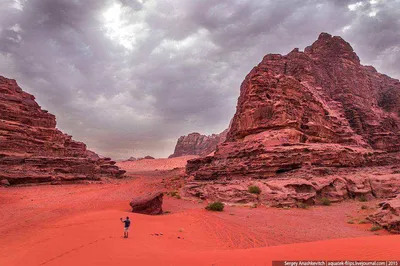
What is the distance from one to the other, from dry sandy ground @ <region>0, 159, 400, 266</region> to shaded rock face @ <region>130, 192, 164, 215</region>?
4.63ft

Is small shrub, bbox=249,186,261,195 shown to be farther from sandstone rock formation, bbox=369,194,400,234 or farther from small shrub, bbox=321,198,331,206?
sandstone rock formation, bbox=369,194,400,234

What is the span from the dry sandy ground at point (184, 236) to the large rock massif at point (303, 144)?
220 cm

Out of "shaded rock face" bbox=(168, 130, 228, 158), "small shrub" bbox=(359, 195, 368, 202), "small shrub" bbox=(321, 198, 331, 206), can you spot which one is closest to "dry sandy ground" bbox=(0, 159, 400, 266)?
"small shrub" bbox=(321, 198, 331, 206)

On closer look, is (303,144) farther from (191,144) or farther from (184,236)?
(191,144)

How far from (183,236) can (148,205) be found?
536cm

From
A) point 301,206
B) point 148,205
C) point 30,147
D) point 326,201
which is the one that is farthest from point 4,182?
point 326,201

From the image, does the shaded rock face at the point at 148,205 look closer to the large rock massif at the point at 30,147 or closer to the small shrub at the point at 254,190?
the small shrub at the point at 254,190

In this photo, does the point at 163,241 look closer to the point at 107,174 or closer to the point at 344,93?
the point at 107,174

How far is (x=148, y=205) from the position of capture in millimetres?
14672

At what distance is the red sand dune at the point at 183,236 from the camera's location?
243 inches

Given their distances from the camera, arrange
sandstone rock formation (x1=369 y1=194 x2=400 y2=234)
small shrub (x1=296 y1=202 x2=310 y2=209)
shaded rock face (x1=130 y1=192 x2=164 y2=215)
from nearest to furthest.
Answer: sandstone rock formation (x1=369 y1=194 x2=400 y2=234)
shaded rock face (x1=130 y1=192 x2=164 y2=215)
small shrub (x1=296 y1=202 x2=310 y2=209)

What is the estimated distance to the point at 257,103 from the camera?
2886 centimetres

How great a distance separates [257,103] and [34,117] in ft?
106

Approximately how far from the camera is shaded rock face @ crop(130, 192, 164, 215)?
47.9 feet
